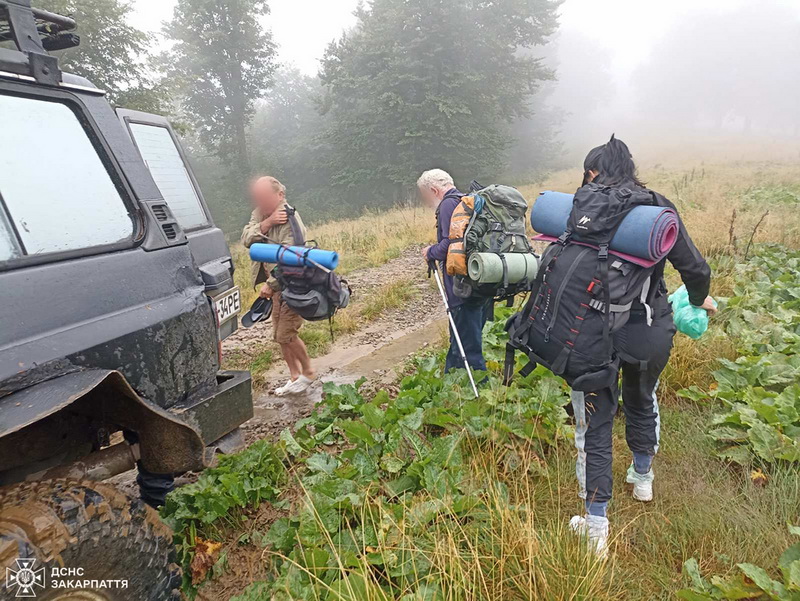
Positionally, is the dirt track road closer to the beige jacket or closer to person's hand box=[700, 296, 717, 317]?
Result: the beige jacket

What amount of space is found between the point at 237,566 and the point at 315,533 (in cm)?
57

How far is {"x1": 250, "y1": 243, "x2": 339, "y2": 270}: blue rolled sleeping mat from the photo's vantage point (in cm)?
328

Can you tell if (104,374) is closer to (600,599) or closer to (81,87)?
(81,87)

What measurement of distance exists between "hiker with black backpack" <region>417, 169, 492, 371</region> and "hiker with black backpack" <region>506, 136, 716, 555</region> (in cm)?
135

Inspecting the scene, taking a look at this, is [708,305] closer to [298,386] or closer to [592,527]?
[592,527]

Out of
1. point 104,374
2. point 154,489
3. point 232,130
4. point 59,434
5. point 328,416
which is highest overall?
point 232,130

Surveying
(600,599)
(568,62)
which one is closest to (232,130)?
(600,599)

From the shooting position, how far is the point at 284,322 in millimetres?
4336

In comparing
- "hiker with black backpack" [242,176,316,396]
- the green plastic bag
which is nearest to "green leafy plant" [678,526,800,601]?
the green plastic bag

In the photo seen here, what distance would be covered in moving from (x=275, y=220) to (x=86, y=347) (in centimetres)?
251

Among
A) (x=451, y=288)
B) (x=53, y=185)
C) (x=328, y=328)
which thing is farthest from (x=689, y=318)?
(x=328, y=328)

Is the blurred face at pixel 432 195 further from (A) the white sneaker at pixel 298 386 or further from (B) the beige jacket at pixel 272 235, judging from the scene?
(A) the white sneaker at pixel 298 386

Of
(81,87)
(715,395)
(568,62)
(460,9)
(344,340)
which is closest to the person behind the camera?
(81,87)

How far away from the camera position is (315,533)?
213 centimetres
